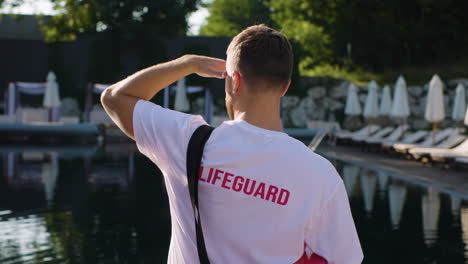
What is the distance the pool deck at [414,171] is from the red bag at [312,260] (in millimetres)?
9319

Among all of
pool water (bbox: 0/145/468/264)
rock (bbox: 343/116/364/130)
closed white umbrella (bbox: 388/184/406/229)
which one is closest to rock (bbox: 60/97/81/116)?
rock (bbox: 343/116/364/130)

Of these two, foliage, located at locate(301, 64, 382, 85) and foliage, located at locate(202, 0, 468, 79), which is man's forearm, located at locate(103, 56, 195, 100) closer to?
foliage, located at locate(301, 64, 382, 85)

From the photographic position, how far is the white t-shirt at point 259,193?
5.65ft

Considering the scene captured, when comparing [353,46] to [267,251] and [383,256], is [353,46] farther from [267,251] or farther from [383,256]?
[267,251]

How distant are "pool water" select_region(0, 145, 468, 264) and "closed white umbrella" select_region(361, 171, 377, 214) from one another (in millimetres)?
16

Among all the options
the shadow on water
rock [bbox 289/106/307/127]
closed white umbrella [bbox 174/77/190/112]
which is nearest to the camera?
the shadow on water

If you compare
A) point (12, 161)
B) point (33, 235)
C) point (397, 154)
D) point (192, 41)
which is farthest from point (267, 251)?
point (192, 41)

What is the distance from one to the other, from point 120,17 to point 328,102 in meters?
11.5

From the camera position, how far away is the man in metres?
1.73

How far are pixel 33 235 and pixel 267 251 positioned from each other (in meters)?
6.18

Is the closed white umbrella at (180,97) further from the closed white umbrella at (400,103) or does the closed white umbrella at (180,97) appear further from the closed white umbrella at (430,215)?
the closed white umbrella at (430,215)

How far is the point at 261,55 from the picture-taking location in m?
1.77

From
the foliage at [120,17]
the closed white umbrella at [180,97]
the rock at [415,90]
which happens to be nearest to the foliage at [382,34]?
the rock at [415,90]

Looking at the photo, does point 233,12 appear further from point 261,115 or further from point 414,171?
point 261,115
